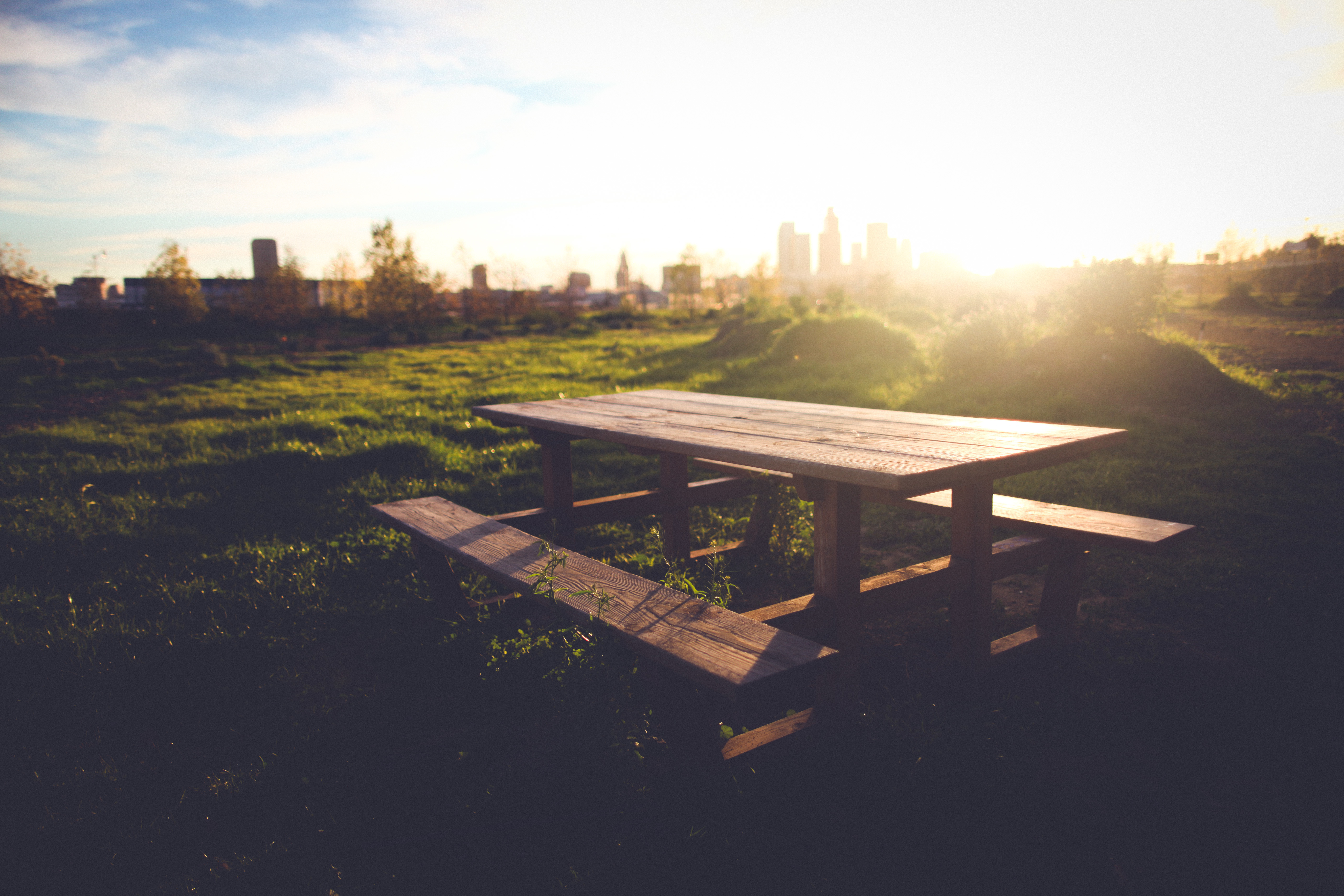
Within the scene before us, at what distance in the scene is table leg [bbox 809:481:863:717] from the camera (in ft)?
7.86

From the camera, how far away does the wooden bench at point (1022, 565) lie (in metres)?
2.46

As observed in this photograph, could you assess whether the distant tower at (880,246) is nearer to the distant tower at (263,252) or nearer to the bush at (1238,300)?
the distant tower at (263,252)

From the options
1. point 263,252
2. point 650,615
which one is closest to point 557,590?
point 650,615

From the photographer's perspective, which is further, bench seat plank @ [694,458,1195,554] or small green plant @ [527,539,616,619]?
bench seat plank @ [694,458,1195,554]

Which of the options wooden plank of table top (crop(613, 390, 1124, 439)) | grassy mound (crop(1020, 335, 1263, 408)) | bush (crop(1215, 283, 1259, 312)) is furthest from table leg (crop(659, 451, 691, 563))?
bush (crop(1215, 283, 1259, 312))

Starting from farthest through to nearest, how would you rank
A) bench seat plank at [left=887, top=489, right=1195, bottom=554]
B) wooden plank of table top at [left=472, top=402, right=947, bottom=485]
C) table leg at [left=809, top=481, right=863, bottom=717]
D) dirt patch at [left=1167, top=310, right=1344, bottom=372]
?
dirt patch at [left=1167, top=310, right=1344, bottom=372] → bench seat plank at [left=887, top=489, right=1195, bottom=554] → table leg at [left=809, top=481, right=863, bottom=717] → wooden plank of table top at [left=472, top=402, right=947, bottom=485]

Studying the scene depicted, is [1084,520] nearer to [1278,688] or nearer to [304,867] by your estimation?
[1278,688]

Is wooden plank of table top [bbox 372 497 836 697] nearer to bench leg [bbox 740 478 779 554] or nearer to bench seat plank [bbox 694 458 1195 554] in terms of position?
bench seat plank [bbox 694 458 1195 554]

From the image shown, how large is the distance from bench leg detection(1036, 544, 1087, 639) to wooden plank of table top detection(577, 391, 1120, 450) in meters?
0.59

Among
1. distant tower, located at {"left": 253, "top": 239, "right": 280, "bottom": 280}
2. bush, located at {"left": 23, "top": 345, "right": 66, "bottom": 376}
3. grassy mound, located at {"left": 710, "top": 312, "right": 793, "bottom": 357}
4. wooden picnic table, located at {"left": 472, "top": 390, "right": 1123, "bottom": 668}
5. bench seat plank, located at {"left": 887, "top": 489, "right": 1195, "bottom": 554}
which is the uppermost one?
distant tower, located at {"left": 253, "top": 239, "right": 280, "bottom": 280}

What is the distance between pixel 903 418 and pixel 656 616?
1.66 metres

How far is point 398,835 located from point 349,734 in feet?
2.16

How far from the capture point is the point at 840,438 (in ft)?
8.54

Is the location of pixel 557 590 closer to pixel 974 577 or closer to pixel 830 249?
pixel 974 577
